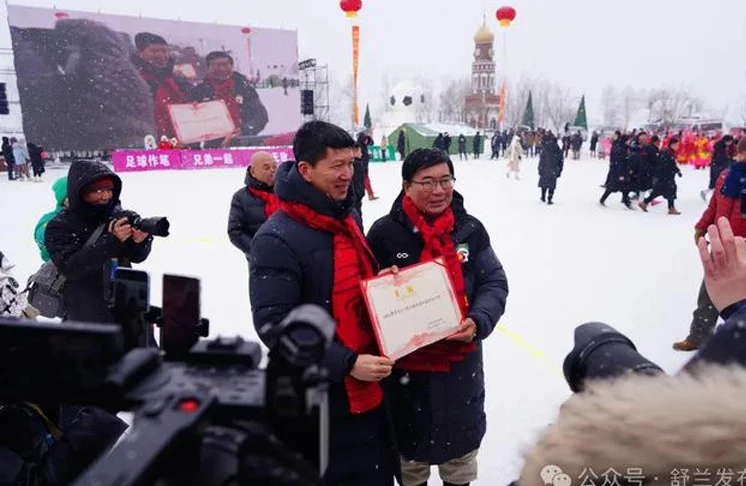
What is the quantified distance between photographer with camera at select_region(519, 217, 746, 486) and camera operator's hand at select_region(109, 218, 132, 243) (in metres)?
2.12

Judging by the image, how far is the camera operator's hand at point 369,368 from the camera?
168 cm

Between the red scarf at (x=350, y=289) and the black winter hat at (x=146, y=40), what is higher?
the black winter hat at (x=146, y=40)

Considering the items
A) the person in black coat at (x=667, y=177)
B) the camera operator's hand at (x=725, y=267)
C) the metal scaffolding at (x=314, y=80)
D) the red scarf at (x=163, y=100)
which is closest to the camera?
the camera operator's hand at (x=725, y=267)

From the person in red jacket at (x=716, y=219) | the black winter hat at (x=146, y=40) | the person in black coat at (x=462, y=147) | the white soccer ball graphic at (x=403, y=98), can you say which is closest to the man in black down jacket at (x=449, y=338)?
Answer: the person in red jacket at (x=716, y=219)

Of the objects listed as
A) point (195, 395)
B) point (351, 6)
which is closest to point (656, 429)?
point (195, 395)

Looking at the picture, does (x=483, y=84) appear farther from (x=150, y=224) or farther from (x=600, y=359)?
(x=600, y=359)

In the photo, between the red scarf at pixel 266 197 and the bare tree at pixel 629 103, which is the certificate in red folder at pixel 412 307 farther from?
the bare tree at pixel 629 103

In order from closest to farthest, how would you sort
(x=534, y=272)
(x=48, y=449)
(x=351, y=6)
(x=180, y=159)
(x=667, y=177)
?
(x=48, y=449)
(x=534, y=272)
(x=667, y=177)
(x=351, y=6)
(x=180, y=159)

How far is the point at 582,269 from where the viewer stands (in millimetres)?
6090

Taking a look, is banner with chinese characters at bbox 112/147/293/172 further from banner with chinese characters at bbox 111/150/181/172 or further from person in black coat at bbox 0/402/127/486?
person in black coat at bbox 0/402/127/486

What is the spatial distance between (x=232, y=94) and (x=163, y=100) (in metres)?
3.62

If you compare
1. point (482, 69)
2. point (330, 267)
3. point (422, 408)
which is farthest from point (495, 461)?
point (482, 69)

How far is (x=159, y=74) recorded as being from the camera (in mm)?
25891

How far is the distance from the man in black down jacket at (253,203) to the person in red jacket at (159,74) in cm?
2446
